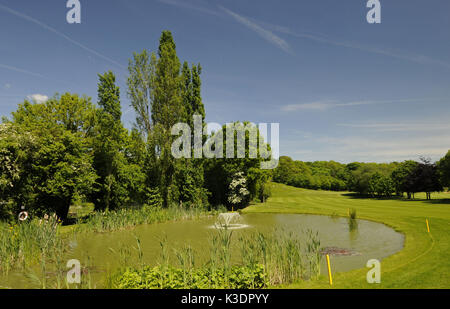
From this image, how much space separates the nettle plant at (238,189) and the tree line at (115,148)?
1.42 ft

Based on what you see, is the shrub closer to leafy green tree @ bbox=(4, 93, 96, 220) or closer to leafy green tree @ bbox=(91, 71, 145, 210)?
leafy green tree @ bbox=(4, 93, 96, 220)

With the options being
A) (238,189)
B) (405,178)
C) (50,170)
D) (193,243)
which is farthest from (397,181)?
(50,170)

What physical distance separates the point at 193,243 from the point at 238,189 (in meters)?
20.2

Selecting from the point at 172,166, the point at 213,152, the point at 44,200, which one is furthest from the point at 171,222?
the point at 213,152

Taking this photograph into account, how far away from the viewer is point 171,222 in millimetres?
26500

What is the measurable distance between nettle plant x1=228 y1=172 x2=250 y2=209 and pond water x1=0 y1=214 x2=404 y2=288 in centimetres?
1214

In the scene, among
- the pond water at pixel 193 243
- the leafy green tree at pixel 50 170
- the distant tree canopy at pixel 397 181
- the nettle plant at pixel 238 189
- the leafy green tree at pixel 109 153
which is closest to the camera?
the pond water at pixel 193 243

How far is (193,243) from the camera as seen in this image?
16.8 meters

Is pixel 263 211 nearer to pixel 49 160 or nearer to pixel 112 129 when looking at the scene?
pixel 112 129

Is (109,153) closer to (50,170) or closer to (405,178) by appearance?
(50,170)

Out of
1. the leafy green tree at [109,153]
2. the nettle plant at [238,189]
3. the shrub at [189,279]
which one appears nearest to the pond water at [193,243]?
the shrub at [189,279]

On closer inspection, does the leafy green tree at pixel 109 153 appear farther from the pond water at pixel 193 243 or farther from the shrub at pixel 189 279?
the shrub at pixel 189 279

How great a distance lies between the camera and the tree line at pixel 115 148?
2278 centimetres

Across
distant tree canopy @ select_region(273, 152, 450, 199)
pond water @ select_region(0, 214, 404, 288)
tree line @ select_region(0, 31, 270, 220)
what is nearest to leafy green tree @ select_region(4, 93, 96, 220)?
tree line @ select_region(0, 31, 270, 220)
